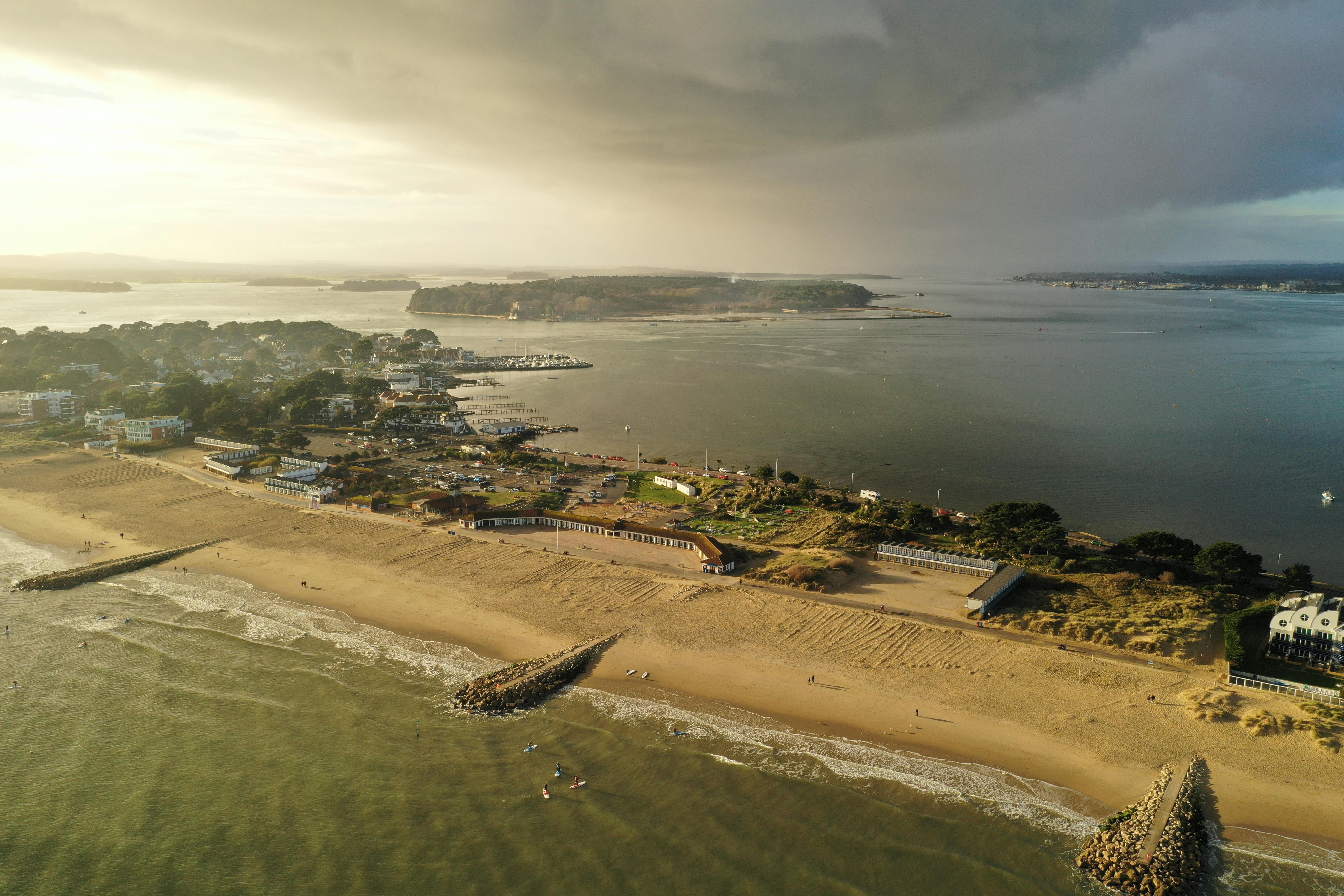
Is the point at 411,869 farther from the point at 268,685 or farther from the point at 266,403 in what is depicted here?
the point at 266,403

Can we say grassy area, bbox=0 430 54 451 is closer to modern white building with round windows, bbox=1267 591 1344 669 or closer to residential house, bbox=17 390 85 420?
residential house, bbox=17 390 85 420

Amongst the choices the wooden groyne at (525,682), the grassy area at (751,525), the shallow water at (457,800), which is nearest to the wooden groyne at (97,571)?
the shallow water at (457,800)

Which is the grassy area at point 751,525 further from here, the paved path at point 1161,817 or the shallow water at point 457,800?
the paved path at point 1161,817

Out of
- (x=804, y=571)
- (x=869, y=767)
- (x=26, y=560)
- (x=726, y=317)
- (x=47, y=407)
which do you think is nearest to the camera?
(x=869, y=767)

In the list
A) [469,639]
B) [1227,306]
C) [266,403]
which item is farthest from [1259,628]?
[1227,306]

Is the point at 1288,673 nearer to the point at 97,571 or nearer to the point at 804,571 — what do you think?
the point at 804,571

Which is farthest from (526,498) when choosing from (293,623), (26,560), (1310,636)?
(1310,636)
